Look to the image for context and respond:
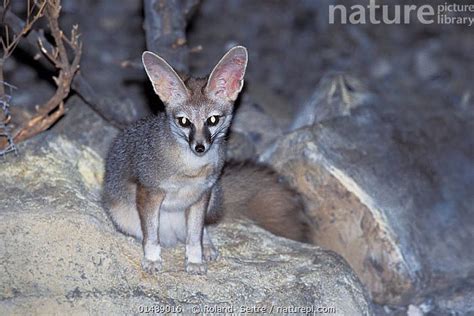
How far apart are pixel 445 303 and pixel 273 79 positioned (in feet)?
14.5

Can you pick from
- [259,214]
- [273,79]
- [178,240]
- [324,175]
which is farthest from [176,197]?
[273,79]

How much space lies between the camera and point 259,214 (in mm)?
5504

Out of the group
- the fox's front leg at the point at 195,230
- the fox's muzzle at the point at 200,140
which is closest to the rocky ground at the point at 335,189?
the fox's front leg at the point at 195,230


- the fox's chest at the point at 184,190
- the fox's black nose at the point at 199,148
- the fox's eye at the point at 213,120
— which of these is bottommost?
the fox's chest at the point at 184,190

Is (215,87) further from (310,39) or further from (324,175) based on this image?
(310,39)

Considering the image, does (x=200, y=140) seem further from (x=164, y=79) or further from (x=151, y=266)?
(x=151, y=266)

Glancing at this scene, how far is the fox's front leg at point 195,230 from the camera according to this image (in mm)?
4773

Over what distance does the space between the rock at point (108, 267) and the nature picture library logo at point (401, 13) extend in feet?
16.4

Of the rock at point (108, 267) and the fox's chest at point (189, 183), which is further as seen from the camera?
the fox's chest at point (189, 183)

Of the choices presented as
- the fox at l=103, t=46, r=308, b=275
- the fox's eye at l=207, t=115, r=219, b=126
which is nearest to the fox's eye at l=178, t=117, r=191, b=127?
the fox at l=103, t=46, r=308, b=275

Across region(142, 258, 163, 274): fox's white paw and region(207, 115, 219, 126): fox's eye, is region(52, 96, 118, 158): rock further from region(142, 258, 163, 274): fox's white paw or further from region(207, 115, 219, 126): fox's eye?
region(207, 115, 219, 126): fox's eye

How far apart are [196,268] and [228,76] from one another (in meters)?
1.08

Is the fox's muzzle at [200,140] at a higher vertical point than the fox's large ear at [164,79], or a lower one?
lower

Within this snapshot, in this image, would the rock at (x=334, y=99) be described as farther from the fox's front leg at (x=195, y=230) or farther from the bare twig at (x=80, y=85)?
the fox's front leg at (x=195, y=230)
